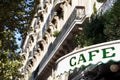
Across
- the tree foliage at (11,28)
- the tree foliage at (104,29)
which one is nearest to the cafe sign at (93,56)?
the tree foliage at (104,29)

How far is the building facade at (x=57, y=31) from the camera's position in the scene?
92.2 feet

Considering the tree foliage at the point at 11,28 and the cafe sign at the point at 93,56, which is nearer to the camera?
the cafe sign at the point at 93,56

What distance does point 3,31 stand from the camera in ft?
76.1

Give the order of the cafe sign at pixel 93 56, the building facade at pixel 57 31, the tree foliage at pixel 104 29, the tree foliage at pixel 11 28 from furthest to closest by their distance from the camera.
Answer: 1. the building facade at pixel 57 31
2. the tree foliage at pixel 11 28
3. the tree foliage at pixel 104 29
4. the cafe sign at pixel 93 56

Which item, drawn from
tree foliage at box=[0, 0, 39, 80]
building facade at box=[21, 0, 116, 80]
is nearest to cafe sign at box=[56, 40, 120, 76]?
building facade at box=[21, 0, 116, 80]

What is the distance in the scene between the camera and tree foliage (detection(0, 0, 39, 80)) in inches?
908

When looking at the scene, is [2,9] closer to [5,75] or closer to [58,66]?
[5,75]

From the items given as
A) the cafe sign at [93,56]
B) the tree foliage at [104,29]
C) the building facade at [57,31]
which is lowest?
the building facade at [57,31]

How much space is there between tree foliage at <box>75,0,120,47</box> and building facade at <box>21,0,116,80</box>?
163 cm

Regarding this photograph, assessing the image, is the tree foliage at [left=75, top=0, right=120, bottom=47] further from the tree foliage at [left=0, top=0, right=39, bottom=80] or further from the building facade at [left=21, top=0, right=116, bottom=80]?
the tree foliage at [left=0, top=0, right=39, bottom=80]

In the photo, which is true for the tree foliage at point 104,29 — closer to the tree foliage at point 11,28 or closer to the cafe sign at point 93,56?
the tree foliage at point 11,28

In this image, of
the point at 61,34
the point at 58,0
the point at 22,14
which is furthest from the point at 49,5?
the point at 22,14

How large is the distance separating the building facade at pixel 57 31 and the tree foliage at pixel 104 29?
1.63m

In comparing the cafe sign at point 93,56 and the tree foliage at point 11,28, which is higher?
the cafe sign at point 93,56
